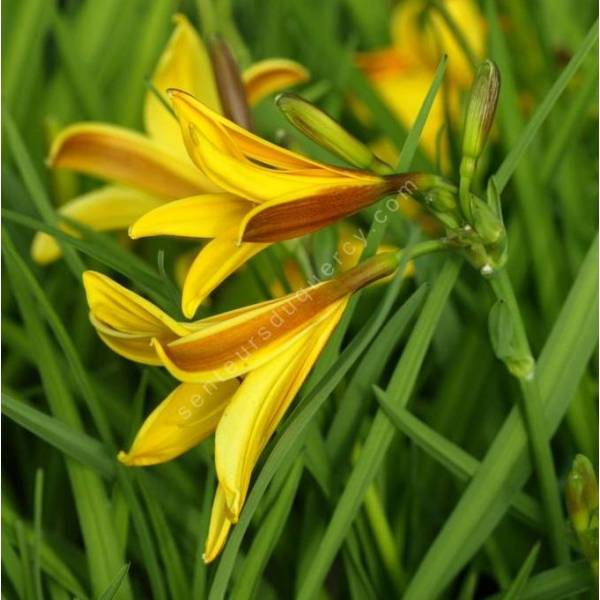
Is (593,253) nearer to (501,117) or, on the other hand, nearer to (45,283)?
(501,117)

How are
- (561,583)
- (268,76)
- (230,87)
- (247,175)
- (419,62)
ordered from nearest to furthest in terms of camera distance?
(247,175)
(561,583)
(230,87)
(268,76)
(419,62)

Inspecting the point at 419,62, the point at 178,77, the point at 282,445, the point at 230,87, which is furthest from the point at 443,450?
the point at 419,62

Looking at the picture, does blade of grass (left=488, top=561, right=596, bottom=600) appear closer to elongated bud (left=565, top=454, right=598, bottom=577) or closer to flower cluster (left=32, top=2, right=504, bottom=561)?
elongated bud (left=565, top=454, right=598, bottom=577)

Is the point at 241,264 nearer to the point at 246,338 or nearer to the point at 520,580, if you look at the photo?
the point at 246,338

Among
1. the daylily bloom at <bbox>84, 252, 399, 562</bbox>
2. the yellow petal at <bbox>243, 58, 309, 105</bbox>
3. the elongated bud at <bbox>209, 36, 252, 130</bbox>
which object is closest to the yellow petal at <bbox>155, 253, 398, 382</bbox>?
the daylily bloom at <bbox>84, 252, 399, 562</bbox>

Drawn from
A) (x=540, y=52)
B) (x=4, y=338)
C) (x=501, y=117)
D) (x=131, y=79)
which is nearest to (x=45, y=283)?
(x=4, y=338)

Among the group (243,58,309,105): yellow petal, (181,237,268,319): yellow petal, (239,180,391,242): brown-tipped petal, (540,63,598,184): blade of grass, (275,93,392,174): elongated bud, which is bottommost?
(540,63,598,184): blade of grass
